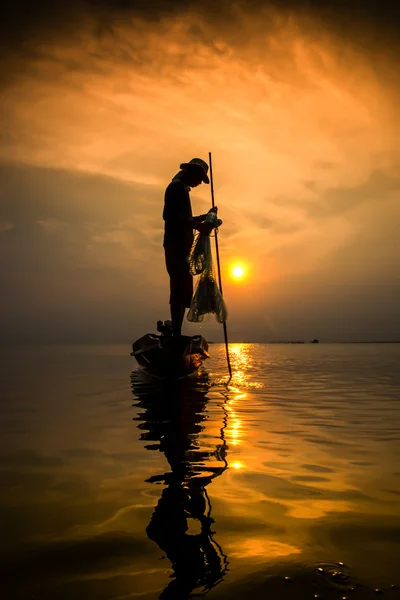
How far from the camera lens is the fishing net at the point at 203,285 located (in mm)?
11555

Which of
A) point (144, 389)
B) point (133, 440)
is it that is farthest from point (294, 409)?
point (144, 389)

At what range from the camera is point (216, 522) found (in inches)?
102

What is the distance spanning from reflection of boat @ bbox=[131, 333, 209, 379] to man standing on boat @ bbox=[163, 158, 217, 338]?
0.54 metres

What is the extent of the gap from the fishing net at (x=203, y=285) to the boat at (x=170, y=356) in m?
0.81

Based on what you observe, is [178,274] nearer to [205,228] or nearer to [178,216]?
[205,228]

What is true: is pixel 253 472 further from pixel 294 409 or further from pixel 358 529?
pixel 294 409

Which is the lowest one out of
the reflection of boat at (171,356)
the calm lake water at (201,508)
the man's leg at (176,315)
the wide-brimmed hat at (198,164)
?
the calm lake water at (201,508)

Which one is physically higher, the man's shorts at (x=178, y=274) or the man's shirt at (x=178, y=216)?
the man's shirt at (x=178, y=216)

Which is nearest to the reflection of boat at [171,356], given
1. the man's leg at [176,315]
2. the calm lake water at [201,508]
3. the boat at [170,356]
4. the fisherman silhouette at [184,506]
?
the boat at [170,356]

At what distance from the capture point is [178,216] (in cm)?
1061

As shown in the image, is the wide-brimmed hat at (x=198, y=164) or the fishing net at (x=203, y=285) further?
the fishing net at (x=203, y=285)

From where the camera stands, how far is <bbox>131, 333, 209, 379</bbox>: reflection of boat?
10.5m

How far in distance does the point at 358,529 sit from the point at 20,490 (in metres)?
2.60

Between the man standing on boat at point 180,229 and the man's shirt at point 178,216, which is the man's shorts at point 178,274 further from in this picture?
the man's shirt at point 178,216
